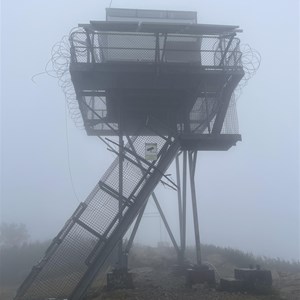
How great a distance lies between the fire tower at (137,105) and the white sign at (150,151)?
3 cm

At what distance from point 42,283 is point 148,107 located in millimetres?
6699

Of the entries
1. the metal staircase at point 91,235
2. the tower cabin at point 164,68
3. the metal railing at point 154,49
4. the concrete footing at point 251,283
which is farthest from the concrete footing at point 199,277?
the metal railing at point 154,49

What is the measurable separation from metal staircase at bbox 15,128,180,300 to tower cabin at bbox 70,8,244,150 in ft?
4.82

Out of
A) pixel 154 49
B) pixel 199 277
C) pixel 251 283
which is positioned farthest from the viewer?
pixel 154 49

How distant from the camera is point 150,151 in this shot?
13453mm

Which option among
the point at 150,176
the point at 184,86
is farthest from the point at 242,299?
the point at 184,86

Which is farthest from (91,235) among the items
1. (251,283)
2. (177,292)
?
(251,283)

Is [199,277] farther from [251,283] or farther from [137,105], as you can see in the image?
[137,105]

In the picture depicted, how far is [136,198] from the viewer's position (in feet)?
40.7

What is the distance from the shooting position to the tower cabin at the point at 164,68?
1264 centimetres

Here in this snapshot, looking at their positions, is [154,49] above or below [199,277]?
above

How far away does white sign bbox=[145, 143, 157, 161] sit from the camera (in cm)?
1336

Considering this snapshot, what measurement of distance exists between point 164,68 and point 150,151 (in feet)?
8.62

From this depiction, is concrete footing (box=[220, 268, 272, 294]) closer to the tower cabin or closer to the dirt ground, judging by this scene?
the dirt ground
